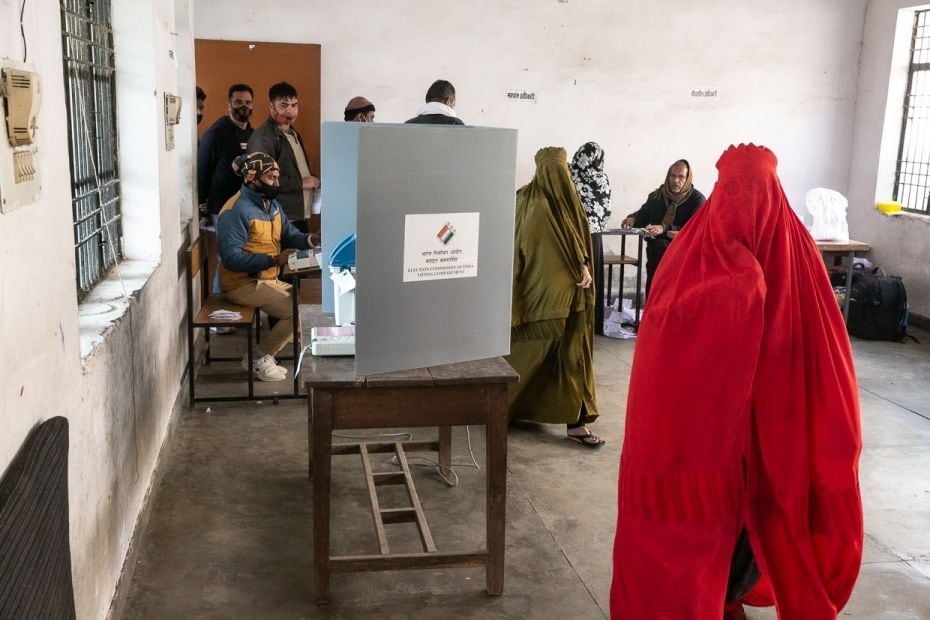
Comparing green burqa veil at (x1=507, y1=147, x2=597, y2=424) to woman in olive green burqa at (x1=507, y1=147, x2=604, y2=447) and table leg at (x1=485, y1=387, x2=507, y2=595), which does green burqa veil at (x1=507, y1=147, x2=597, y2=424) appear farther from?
table leg at (x1=485, y1=387, x2=507, y2=595)

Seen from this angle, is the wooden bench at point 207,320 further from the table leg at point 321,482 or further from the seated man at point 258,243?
the table leg at point 321,482

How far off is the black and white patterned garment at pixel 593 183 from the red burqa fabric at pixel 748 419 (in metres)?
4.25

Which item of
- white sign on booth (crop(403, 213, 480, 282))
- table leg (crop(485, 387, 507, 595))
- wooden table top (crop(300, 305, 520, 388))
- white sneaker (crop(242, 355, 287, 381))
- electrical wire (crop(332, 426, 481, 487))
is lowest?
electrical wire (crop(332, 426, 481, 487))

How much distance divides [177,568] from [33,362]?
1.48m

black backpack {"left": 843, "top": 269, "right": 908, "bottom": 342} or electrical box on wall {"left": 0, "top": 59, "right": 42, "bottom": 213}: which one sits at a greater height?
electrical box on wall {"left": 0, "top": 59, "right": 42, "bottom": 213}

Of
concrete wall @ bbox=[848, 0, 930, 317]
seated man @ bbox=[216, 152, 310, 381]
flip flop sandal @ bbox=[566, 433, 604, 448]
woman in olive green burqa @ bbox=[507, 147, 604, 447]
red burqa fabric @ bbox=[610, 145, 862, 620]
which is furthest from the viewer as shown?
concrete wall @ bbox=[848, 0, 930, 317]

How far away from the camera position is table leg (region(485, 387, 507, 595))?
2.76m

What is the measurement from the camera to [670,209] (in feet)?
22.5

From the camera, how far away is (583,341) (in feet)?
14.4

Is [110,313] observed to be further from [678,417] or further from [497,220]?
[678,417]

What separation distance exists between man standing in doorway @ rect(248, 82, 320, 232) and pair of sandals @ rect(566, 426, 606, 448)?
9.25 ft

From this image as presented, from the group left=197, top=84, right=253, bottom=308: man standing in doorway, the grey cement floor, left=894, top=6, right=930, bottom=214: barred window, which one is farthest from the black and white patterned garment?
left=894, top=6, right=930, bottom=214: barred window

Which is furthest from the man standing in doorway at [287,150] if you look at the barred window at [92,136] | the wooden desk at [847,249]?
the wooden desk at [847,249]

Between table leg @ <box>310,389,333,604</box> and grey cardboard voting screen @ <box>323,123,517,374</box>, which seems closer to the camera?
grey cardboard voting screen @ <box>323,123,517,374</box>
